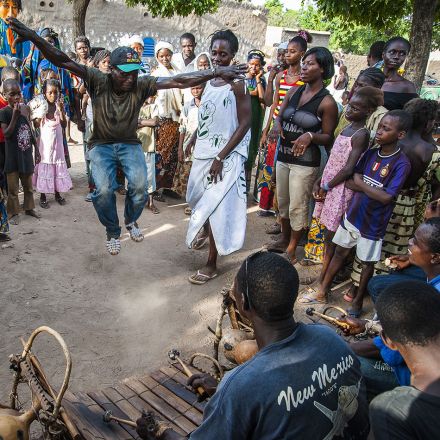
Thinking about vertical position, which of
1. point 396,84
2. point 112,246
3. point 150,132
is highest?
point 396,84

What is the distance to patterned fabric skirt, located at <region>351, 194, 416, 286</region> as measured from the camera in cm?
405

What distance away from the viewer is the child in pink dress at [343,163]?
4.03m

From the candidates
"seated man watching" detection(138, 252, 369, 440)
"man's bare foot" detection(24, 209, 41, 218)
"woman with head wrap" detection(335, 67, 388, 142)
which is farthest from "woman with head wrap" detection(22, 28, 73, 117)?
"seated man watching" detection(138, 252, 369, 440)

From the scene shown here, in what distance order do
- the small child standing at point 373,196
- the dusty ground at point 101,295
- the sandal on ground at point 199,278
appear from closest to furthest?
1. the dusty ground at point 101,295
2. the small child standing at point 373,196
3. the sandal on ground at point 199,278

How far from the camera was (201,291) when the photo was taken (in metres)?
4.62

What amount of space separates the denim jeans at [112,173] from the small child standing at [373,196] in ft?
6.22

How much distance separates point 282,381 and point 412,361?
1.67ft

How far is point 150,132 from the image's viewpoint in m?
6.30

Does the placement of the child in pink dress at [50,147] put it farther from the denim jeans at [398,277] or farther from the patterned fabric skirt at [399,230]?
the denim jeans at [398,277]

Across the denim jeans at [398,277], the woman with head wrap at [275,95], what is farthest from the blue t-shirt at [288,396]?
the woman with head wrap at [275,95]

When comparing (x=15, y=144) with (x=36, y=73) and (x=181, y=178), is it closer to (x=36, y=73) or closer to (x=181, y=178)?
(x=181, y=178)

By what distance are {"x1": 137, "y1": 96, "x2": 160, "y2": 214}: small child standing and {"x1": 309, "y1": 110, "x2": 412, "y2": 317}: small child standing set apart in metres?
3.10

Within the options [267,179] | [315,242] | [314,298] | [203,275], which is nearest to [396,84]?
[315,242]

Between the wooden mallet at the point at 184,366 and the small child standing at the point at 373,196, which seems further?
the small child standing at the point at 373,196
